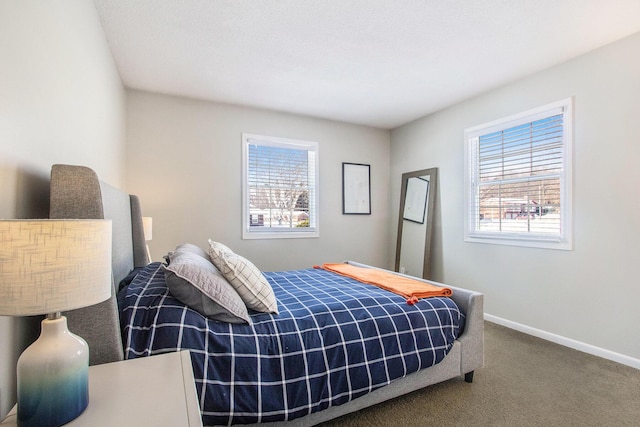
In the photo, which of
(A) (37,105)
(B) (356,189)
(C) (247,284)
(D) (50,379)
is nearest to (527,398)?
(C) (247,284)

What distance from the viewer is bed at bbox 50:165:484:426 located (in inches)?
47.5

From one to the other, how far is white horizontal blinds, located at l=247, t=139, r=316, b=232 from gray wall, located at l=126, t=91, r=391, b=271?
16 centimetres

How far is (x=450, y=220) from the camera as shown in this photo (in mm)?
3967

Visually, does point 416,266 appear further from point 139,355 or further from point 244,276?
point 139,355

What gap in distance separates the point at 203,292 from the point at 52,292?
798mm

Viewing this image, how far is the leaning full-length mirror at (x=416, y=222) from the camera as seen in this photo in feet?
13.6

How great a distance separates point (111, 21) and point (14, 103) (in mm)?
1681

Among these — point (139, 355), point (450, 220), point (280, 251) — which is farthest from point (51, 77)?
point (450, 220)

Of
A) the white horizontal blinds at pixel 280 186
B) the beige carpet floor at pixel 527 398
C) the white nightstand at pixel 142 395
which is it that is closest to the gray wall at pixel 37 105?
the white nightstand at pixel 142 395

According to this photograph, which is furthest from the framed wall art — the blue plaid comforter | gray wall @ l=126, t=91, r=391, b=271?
the blue plaid comforter

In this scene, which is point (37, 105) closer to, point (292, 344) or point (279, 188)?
point (292, 344)

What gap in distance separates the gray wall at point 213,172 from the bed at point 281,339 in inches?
59.1

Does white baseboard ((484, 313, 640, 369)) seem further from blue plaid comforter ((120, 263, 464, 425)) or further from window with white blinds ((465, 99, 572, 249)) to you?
blue plaid comforter ((120, 263, 464, 425))

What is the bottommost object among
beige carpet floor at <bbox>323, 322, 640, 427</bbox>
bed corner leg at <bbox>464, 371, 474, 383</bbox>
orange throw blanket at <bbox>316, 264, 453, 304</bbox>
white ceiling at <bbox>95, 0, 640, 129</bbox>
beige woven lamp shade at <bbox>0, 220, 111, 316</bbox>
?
beige carpet floor at <bbox>323, 322, 640, 427</bbox>
